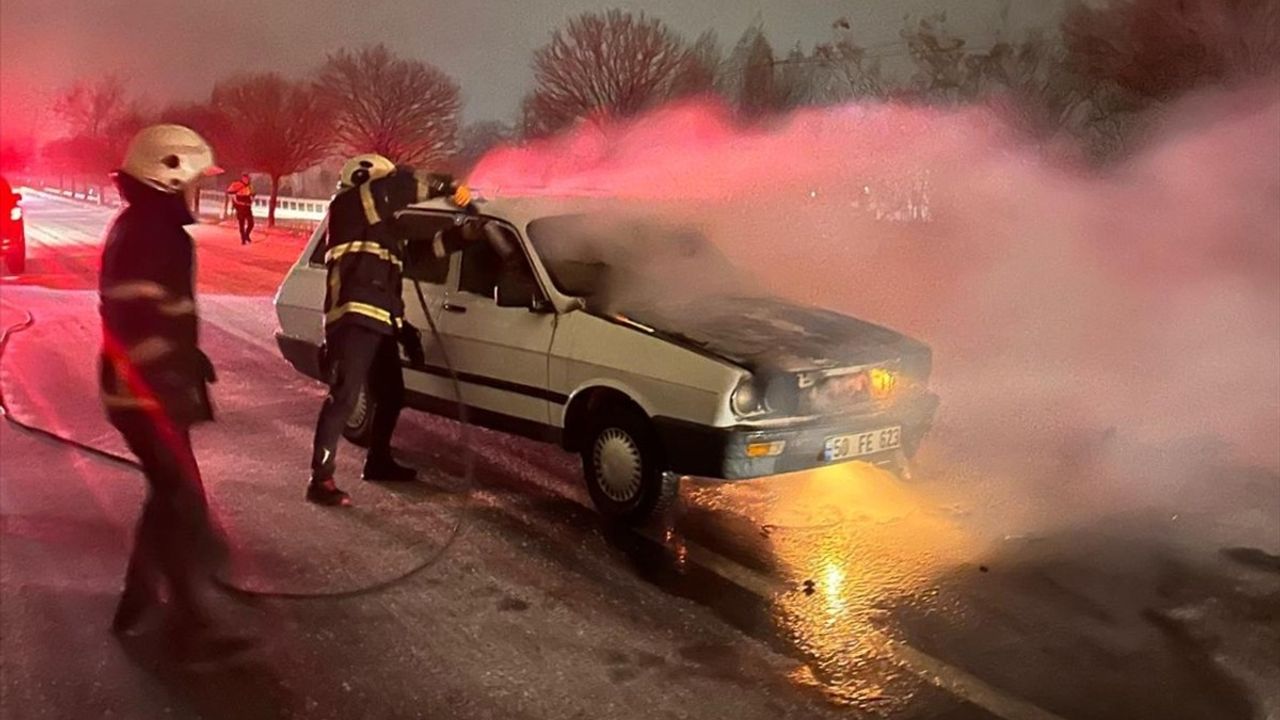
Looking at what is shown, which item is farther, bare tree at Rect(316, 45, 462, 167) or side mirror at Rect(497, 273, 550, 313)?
bare tree at Rect(316, 45, 462, 167)

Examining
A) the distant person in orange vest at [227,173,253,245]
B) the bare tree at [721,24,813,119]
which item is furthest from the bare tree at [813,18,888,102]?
the distant person in orange vest at [227,173,253,245]

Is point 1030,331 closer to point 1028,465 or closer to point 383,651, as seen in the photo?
point 1028,465

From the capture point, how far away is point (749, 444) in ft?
15.2

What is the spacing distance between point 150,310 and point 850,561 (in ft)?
10.4

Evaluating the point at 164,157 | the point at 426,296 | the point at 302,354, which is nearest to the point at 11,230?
the point at 302,354

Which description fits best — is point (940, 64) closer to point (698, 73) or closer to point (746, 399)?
point (698, 73)

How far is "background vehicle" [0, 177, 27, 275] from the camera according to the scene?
14367mm

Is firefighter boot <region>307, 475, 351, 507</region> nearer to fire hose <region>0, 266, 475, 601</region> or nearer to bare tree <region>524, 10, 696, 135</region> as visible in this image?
fire hose <region>0, 266, 475, 601</region>

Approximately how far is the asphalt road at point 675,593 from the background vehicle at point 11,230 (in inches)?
372

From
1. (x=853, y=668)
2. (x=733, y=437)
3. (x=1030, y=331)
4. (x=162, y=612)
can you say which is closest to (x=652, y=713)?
(x=853, y=668)

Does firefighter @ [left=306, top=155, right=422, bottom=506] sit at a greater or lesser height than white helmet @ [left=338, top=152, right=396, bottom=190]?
lesser

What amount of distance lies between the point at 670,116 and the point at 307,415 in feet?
52.1

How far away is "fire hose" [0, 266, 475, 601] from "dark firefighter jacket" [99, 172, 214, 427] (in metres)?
0.36

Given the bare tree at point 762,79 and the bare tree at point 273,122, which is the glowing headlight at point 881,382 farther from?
the bare tree at point 273,122
